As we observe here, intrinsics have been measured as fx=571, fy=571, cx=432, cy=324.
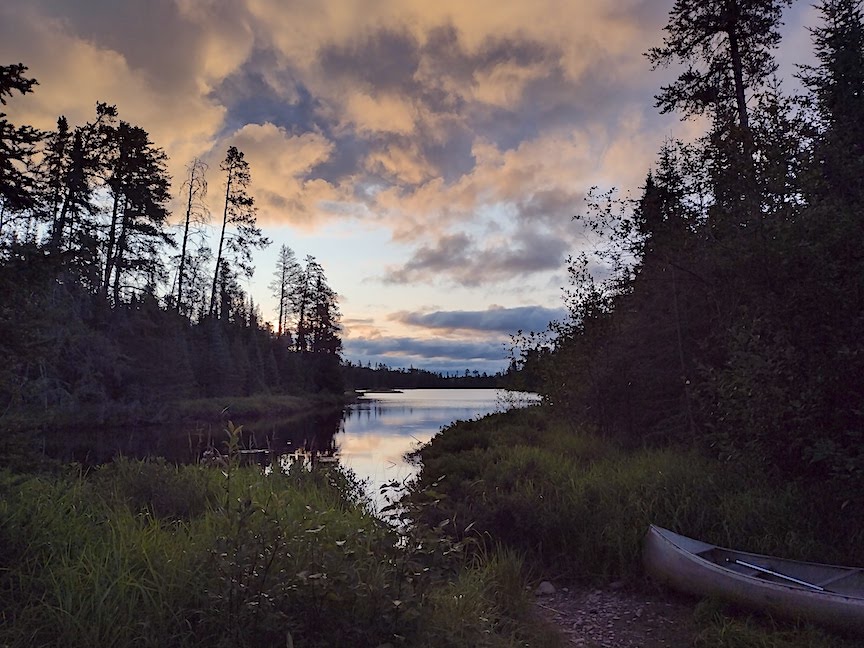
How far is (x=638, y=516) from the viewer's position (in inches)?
313

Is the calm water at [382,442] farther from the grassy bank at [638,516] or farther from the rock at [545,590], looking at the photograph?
the rock at [545,590]

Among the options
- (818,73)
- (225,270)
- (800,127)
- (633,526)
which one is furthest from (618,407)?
(225,270)

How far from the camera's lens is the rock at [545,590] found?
7074 millimetres

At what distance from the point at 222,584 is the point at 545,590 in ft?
15.7

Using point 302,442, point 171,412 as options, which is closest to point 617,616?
point 302,442

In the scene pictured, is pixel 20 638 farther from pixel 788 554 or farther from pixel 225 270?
pixel 225 270

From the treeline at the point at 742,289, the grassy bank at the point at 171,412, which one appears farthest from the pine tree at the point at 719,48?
the grassy bank at the point at 171,412

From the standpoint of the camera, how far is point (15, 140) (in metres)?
8.17

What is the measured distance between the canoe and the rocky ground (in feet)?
1.04

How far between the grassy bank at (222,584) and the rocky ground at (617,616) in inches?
36.8

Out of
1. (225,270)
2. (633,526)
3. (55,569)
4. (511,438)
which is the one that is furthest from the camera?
(225,270)

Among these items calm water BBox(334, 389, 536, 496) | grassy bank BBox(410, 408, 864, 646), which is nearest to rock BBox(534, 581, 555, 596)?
grassy bank BBox(410, 408, 864, 646)

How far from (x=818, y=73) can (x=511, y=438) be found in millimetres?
12746

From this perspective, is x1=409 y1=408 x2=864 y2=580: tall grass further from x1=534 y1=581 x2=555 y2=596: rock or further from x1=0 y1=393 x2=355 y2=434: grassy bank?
x1=0 y1=393 x2=355 y2=434: grassy bank
